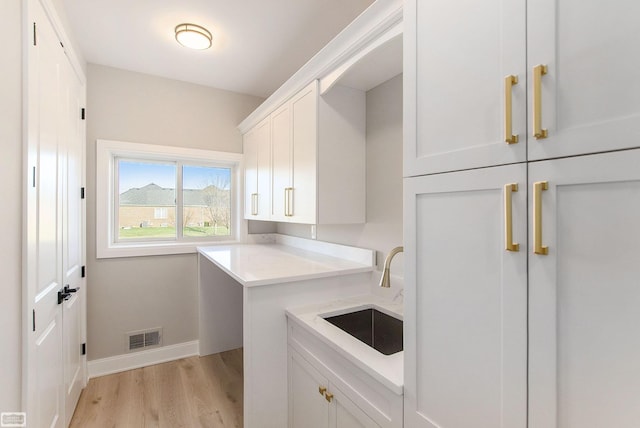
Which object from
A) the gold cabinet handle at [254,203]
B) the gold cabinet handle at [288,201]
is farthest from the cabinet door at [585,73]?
the gold cabinet handle at [254,203]

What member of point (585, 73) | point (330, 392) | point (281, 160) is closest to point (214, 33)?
point (281, 160)

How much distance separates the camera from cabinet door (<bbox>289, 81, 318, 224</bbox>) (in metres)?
2.00

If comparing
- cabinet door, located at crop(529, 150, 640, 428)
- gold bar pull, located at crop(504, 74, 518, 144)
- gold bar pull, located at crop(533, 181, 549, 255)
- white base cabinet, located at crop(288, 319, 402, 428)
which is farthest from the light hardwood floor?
gold bar pull, located at crop(504, 74, 518, 144)

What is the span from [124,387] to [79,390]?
0.97 feet

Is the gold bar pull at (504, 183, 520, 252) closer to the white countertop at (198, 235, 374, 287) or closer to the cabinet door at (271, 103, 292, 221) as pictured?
the white countertop at (198, 235, 374, 287)

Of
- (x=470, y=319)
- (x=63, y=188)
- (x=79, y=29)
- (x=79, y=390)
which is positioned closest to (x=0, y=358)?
(x=63, y=188)

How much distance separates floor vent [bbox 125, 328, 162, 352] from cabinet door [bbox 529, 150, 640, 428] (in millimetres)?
3040

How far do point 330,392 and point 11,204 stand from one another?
1496 mm

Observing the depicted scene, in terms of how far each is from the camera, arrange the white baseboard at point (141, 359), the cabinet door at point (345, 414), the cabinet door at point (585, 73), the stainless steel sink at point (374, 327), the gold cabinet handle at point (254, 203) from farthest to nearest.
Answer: the gold cabinet handle at point (254, 203) < the white baseboard at point (141, 359) < the stainless steel sink at point (374, 327) < the cabinet door at point (345, 414) < the cabinet door at point (585, 73)

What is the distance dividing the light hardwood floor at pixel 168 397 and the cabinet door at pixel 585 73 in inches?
92.4

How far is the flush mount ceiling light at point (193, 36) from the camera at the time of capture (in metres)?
2.07

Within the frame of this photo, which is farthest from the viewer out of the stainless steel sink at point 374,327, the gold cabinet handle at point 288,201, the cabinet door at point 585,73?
the gold cabinet handle at point 288,201

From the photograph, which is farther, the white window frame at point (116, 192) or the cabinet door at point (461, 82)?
the white window frame at point (116, 192)

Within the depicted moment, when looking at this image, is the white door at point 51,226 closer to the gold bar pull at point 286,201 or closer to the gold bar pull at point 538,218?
the gold bar pull at point 286,201
